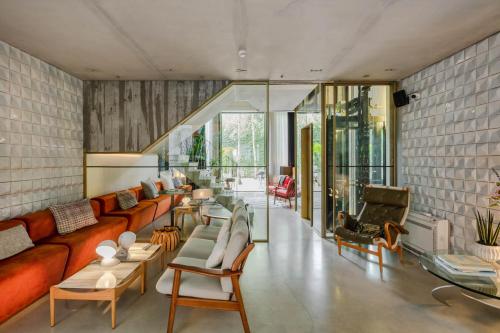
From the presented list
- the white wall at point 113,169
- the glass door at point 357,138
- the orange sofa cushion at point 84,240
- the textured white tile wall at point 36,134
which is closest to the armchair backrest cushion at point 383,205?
the glass door at point 357,138

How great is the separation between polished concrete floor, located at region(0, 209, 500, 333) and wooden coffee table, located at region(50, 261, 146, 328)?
0.82 ft

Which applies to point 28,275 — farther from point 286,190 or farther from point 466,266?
point 286,190

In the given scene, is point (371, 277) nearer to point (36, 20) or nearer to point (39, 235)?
point (39, 235)

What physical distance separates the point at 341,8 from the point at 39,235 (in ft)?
13.6

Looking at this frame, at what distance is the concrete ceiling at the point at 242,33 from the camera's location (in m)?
2.54

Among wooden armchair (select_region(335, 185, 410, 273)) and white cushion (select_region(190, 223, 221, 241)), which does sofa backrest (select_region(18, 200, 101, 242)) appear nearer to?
white cushion (select_region(190, 223, 221, 241))

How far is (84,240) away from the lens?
345 cm

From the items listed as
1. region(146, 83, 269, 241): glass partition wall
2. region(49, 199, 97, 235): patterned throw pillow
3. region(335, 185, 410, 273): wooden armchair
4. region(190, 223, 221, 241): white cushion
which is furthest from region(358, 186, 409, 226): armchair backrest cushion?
region(49, 199, 97, 235): patterned throw pillow

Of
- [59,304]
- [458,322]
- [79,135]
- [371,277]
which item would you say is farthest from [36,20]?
[458,322]

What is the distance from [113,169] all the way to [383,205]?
14.9 ft

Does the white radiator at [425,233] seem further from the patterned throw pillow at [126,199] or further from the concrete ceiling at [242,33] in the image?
the patterned throw pillow at [126,199]

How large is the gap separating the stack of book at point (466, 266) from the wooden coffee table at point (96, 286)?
Result: 9.63 feet

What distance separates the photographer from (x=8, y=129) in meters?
3.33

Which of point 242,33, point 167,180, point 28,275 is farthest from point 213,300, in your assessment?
point 167,180
